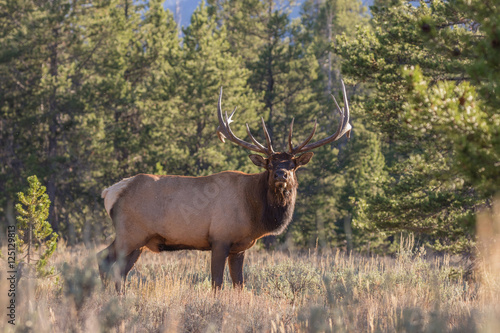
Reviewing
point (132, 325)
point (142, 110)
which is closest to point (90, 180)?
point (142, 110)

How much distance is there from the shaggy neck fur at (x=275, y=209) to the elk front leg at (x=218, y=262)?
0.65 m

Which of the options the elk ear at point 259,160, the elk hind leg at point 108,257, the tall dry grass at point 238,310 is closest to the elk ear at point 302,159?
the elk ear at point 259,160

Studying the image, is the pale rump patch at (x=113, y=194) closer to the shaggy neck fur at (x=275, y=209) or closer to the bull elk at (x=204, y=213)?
the bull elk at (x=204, y=213)

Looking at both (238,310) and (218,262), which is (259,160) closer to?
(218,262)

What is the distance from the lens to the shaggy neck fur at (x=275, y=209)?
6.82 m

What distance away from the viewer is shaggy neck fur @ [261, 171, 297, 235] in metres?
6.82

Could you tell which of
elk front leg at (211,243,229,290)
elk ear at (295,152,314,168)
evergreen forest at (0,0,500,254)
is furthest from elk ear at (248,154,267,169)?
A: evergreen forest at (0,0,500,254)

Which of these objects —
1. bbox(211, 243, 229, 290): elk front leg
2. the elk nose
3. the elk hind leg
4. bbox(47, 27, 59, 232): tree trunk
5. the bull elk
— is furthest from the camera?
bbox(47, 27, 59, 232): tree trunk

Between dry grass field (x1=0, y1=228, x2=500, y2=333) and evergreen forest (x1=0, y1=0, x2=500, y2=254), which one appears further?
Answer: evergreen forest (x1=0, y1=0, x2=500, y2=254)

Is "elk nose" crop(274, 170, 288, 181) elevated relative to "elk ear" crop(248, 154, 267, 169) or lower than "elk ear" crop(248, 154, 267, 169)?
lower

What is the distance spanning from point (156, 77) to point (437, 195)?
42.1ft

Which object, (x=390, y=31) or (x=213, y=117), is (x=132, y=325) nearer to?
(x=390, y=31)

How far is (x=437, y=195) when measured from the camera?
26.8 ft

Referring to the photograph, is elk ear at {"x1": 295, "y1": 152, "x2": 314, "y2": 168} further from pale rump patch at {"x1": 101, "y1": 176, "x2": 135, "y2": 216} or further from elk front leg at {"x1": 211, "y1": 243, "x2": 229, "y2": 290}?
pale rump patch at {"x1": 101, "y1": 176, "x2": 135, "y2": 216}
